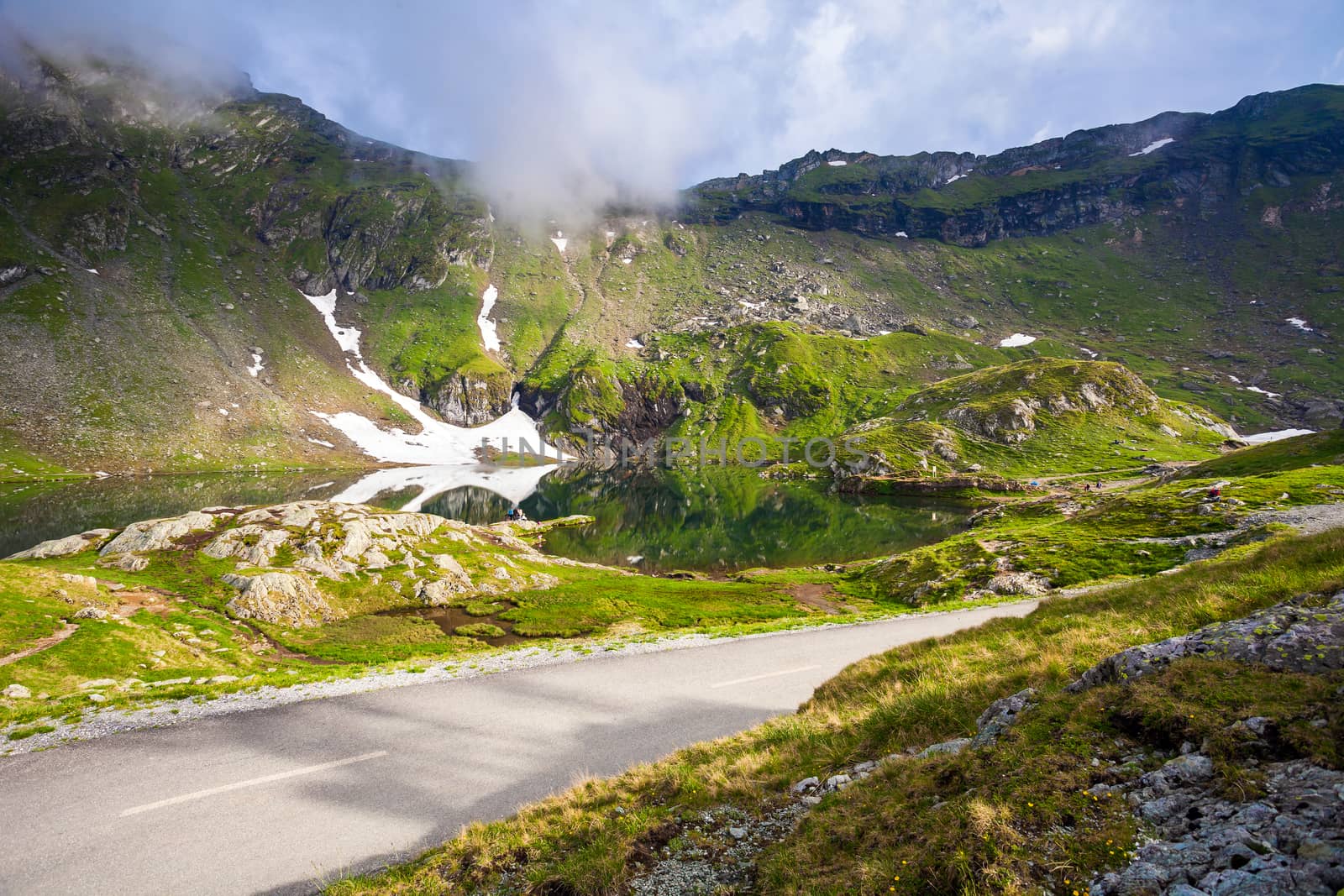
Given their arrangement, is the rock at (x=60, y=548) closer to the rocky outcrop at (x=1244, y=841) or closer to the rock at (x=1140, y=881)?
the rock at (x=1140, y=881)

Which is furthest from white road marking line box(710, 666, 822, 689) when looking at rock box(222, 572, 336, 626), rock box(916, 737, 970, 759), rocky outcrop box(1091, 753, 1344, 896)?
rock box(222, 572, 336, 626)

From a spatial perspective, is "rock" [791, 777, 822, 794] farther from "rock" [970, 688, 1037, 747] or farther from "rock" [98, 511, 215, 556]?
"rock" [98, 511, 215, 556]

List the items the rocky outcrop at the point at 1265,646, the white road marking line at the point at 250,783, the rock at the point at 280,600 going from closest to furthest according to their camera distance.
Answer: the rocky outcrop at the point at 1265,646 → the white road marking line at the point at 250,783 → the rock at the point at 280,600

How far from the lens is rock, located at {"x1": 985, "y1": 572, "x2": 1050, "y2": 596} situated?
42.2 meters

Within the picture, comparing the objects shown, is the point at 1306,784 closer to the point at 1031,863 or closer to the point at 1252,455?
the point at 1031,863

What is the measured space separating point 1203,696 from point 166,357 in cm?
23798

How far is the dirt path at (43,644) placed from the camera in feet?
77.4

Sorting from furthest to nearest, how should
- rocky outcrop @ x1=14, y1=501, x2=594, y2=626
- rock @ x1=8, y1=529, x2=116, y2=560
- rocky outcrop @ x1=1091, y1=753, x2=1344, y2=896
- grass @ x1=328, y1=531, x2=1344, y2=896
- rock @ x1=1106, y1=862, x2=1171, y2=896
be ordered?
1. rock @ x1=8, y1=529, x2=116, y2=560
2. rocky outcrop @ x1=14, y1=501, x2=594, y2=626
3. grass @ x1=328, y1=531, x2=1344, y2=896
4. rock @ x1=1106, y1=862, x2=1171, y2=896
5. rocky outcrop @ x1=1091, y1=753, x2=1344, y2=896

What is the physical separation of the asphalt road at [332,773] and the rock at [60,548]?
45.3 m

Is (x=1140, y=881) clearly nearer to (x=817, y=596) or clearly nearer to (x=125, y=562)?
(x=817, y=596)

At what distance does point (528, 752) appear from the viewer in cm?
1447

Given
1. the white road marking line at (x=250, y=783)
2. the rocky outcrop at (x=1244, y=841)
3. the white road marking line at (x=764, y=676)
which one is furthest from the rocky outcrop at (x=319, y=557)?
the rocky outcrop at (x=1244, y=841)

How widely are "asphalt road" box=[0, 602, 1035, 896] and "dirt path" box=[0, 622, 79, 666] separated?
51.3ft

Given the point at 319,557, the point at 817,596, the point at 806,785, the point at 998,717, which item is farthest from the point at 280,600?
the point at 998,717
